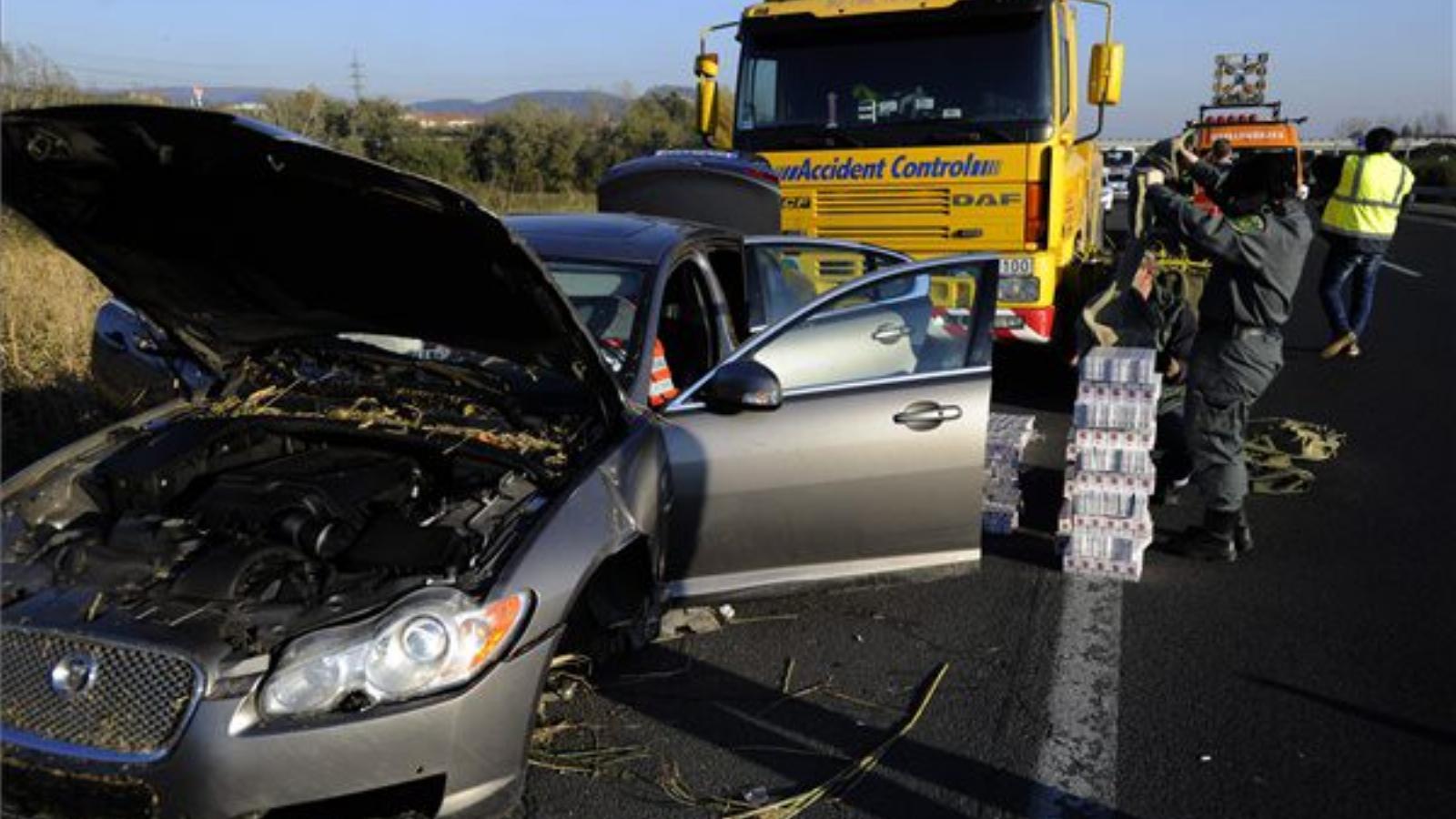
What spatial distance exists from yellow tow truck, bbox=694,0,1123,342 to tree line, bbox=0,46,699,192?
18.1m

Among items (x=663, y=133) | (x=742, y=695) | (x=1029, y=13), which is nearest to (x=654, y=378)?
(x=742, y=695)

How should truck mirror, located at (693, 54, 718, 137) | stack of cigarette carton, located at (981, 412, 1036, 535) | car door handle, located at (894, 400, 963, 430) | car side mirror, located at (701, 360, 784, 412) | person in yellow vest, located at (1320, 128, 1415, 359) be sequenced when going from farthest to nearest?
person in yellow vest, located at (1320, 128, 1415, 359)
truck mirror, located at (693, 54, 718, 137)
stack of cigarette carton, located at (981, 412, 1036, 535)
car door handle, located at (894, 400, 963, 430)
car side mirror, located at (701, 360, 784, 412)

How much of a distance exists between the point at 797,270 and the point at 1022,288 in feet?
8.31

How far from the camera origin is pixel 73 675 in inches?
99.4

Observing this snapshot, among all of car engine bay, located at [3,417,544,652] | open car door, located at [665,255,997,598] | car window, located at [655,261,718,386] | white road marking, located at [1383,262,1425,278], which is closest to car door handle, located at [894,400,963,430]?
open car door, located at [665,255,997,598]

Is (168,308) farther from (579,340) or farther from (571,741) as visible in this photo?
(571,741)

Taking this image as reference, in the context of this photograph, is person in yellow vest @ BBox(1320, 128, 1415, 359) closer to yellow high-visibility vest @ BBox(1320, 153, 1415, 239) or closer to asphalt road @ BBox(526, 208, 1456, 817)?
yellow high-visibility vest @ BBox(1320, 153, 1415, 239)

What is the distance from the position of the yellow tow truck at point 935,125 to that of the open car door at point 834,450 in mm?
3501

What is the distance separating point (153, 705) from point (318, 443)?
50.5 inches

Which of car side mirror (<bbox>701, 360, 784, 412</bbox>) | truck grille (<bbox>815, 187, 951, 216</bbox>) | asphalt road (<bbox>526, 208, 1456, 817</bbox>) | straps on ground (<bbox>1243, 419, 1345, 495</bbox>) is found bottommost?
asphalt road (<bbox>526, 208, 1456, 817</bbox>)

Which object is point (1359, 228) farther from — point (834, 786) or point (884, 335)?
point (834, 786)

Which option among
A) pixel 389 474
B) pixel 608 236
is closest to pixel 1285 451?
pixel 608 236

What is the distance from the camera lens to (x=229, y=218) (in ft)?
10.4

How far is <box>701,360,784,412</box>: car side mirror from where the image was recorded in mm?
3828
